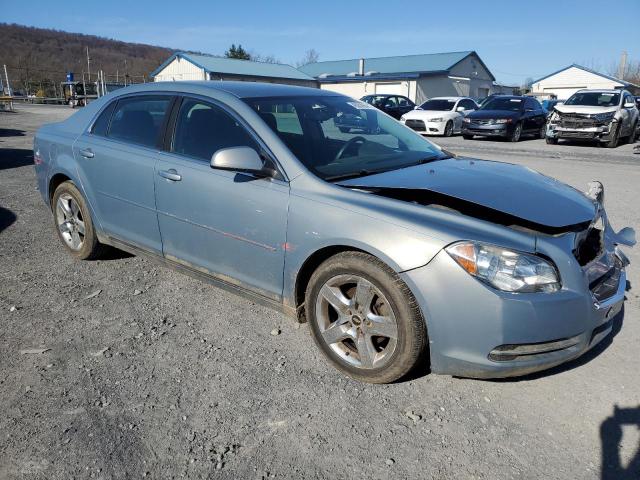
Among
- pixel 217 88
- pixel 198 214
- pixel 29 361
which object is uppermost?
pixel 217 88

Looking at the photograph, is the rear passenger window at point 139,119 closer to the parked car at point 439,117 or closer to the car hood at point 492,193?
the car hood at point 492,193

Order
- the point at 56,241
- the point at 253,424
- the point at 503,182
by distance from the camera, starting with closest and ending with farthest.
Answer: the point at 253,424 → the point at 503,182 → the point at 56,241

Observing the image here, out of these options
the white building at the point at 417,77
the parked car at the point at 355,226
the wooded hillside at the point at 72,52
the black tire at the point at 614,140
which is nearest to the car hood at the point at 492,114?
the black tire at the point at 614,140

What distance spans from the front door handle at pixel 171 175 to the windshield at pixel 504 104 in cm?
1703

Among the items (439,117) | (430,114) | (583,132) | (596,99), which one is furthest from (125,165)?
(430,114)

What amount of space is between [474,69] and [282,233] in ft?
152

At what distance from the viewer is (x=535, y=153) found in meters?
14.5

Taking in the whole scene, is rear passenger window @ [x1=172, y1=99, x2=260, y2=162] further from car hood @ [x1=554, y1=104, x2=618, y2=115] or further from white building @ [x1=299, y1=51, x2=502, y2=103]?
white building @ [x1=299, y1=51, x2=502, y2=103]

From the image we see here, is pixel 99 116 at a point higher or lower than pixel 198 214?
higher

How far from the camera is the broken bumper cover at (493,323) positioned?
2432 millimetres

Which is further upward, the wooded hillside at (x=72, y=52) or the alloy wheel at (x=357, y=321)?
the wooded hillside at (x=72, y=52)

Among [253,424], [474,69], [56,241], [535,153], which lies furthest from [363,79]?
[253,424]

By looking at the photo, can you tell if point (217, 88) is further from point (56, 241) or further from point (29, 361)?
point (56, 241)

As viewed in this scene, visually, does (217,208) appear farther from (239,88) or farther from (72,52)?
(72,52)
